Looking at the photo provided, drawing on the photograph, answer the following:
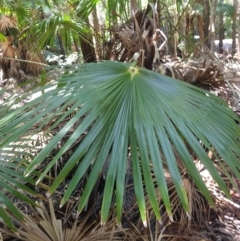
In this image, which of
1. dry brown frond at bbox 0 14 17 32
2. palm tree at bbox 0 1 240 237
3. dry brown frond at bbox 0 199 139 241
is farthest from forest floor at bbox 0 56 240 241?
dry brown frond at bbox 0 14 17 32

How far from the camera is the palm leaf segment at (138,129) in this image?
0.95 m

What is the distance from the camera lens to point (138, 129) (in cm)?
104

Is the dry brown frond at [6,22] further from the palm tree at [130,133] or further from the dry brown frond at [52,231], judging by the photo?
the palm tree at [130,133]

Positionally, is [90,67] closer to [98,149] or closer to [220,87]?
[98,149]

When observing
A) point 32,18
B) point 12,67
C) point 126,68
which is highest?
point 32,18

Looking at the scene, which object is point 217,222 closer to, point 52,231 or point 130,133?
point 52,231

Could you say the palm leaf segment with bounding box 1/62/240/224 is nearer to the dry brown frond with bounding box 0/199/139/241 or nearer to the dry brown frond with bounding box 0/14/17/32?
the dry brown frond with bounding box 0/199/139/241

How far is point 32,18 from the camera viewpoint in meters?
3.24

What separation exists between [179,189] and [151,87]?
0.46m

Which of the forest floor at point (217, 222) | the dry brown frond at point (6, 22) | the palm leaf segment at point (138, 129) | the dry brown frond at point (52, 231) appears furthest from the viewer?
the dry brown frond at point (6, 22)

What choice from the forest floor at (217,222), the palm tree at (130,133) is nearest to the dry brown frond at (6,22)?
the forest floor at (217,222)

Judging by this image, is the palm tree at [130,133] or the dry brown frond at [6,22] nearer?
the palm tree at [130,133]

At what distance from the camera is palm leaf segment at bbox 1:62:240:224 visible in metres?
0.95

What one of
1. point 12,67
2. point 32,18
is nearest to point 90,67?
point 32,18
